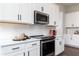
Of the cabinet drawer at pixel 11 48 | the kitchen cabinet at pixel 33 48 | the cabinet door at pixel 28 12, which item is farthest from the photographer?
the cabinet door at pixel 28 12

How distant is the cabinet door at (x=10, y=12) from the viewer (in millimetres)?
1541

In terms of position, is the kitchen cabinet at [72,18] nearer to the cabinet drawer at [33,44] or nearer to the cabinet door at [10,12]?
the cabinet drawer at [33,44]

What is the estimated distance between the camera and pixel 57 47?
83.4 inches

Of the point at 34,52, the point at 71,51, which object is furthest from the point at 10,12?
the point at 71,51

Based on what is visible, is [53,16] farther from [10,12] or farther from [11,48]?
[11,48]

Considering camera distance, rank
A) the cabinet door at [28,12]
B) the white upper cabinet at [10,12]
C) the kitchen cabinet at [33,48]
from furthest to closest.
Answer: the cabinet door at [28,12]
the kitchen cabinet at [33,48]
the white upper cabinet at [10,12]

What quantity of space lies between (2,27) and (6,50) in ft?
1.28

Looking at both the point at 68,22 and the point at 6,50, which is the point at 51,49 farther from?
the point at 6,50

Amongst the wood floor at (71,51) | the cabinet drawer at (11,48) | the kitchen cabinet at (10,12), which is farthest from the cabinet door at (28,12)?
the wood floor at (71,51)

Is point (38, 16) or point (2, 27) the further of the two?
point (38, 16)

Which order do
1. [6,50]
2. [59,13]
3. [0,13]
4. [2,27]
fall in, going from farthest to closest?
1. [59,13]
2. [2,27]
3. [0,13]
4. [6,50]

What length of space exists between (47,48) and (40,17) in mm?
534

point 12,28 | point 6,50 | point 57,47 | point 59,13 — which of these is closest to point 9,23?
point 12,28

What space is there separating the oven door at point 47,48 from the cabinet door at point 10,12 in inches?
24.1
